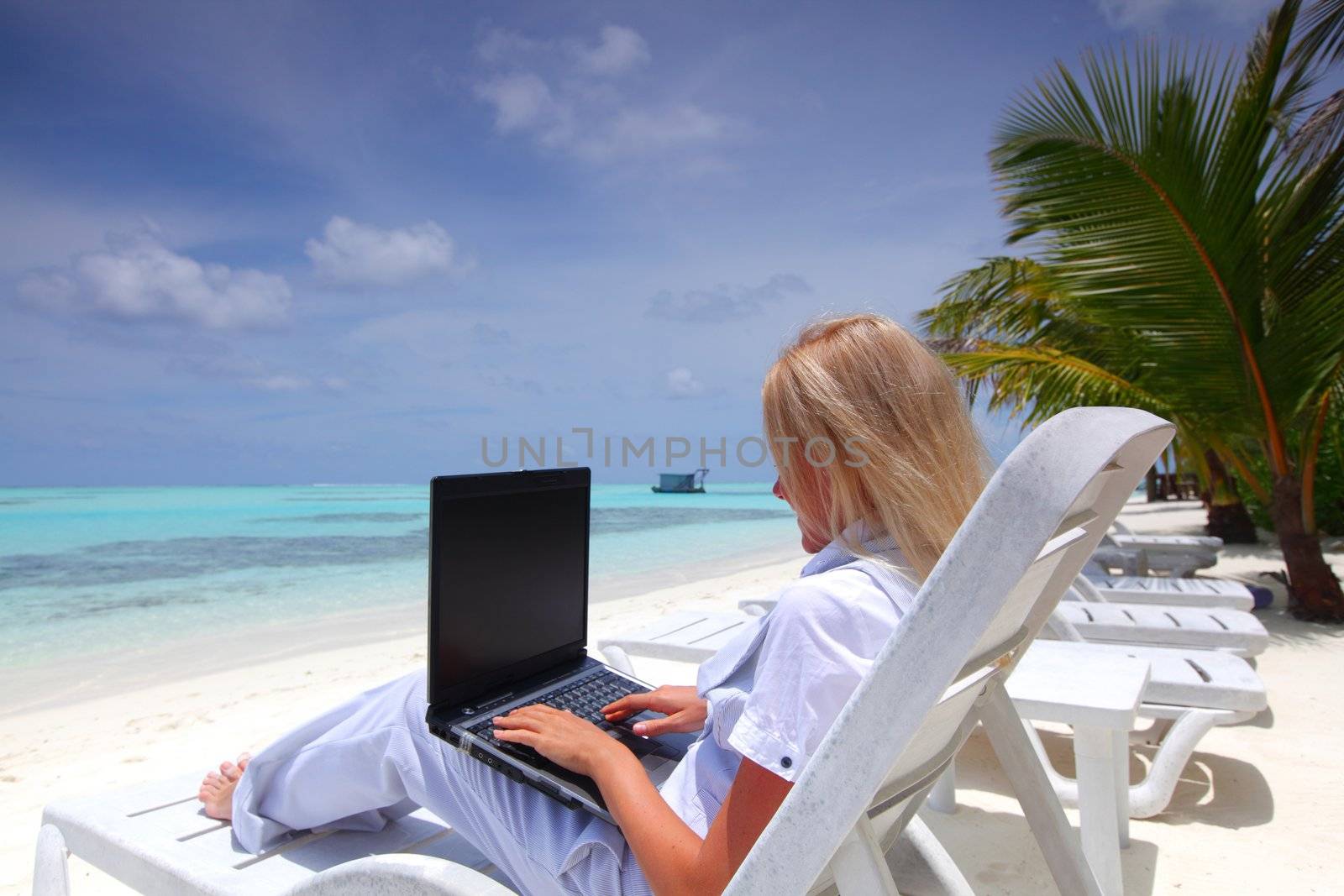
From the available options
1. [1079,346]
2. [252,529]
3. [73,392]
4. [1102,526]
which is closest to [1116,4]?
[1079,346]

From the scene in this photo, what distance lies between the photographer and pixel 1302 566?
608cm

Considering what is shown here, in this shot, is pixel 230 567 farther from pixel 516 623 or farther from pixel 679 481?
pixel 679 481

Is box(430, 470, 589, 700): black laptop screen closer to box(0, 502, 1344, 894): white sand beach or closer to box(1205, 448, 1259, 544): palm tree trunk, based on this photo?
box(0, 502, 1344, 894): white sand beach

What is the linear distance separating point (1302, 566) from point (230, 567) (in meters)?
15.8

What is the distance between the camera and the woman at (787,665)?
3.14ft

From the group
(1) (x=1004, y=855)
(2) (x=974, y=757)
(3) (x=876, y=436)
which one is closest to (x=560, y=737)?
(3) (x=876, y=436)

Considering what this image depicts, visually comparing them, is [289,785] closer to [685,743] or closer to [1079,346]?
[685,743]

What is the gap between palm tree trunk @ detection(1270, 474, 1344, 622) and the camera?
19.5ft

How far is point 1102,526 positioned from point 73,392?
80.0m

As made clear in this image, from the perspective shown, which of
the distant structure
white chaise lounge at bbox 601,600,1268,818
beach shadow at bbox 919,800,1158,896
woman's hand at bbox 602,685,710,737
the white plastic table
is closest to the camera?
woman's hand at bbox 602,685,710,737

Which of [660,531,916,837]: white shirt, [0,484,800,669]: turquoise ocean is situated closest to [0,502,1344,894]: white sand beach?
[660,531,916,837]: white shirt

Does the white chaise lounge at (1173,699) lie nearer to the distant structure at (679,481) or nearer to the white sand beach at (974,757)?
the white sand beach at (974,757)

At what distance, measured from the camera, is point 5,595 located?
11789 mm

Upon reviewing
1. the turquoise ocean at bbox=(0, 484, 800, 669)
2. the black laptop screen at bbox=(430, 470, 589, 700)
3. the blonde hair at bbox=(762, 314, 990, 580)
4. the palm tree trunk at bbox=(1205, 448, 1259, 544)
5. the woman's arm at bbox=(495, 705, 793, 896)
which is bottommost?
the turquoise ocean at bbox=(0, 484, 800, 669)
